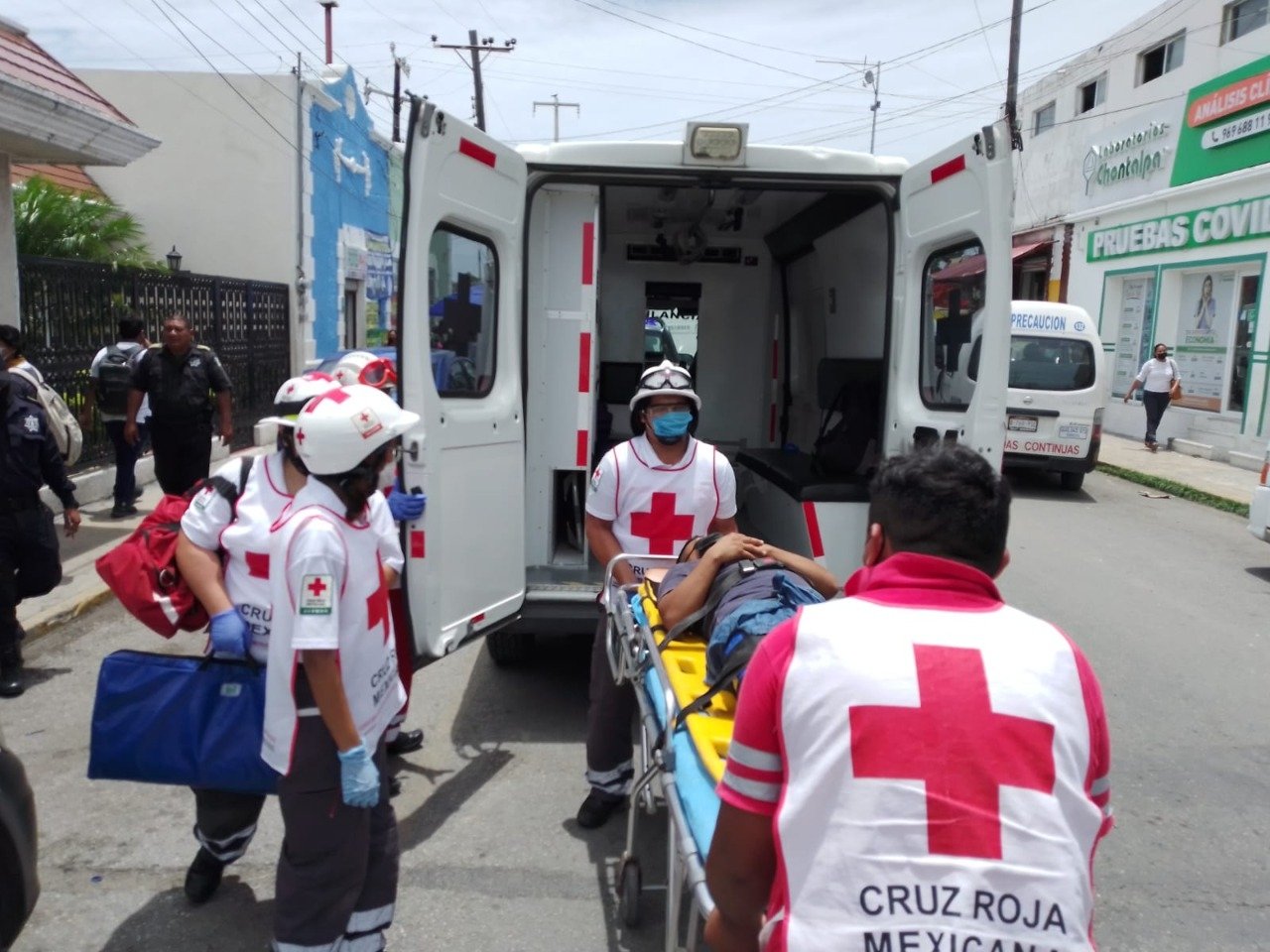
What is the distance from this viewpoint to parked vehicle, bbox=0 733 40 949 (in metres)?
2.53

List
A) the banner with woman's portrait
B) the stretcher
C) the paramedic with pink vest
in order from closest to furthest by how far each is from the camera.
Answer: the paramedic with pink vest < the stretcher < the banner with woman's portrait

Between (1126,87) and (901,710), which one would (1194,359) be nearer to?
(1126,87)

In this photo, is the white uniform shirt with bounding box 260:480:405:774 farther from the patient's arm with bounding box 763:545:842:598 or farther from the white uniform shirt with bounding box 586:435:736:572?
the white uniform shirt with bounding box 586:435:736:572

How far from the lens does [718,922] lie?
5.93 feet

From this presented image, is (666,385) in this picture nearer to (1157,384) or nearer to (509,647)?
(509,647)

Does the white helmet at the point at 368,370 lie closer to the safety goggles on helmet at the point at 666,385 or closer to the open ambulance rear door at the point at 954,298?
the safety goggles on helmet at the point at 666,385

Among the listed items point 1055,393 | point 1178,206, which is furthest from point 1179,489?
point 1178,206

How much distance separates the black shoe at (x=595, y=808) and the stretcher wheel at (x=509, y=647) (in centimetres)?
143

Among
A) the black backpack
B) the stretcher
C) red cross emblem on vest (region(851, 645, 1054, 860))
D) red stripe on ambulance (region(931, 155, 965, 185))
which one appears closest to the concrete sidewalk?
the black backpack

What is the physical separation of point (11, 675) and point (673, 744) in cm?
414

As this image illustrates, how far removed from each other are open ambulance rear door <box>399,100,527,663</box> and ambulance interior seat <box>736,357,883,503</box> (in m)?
1.59

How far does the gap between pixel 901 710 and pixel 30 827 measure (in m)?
2.31

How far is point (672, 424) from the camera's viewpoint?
4289mm

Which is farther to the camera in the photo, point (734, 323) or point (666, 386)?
point (734, 323)
